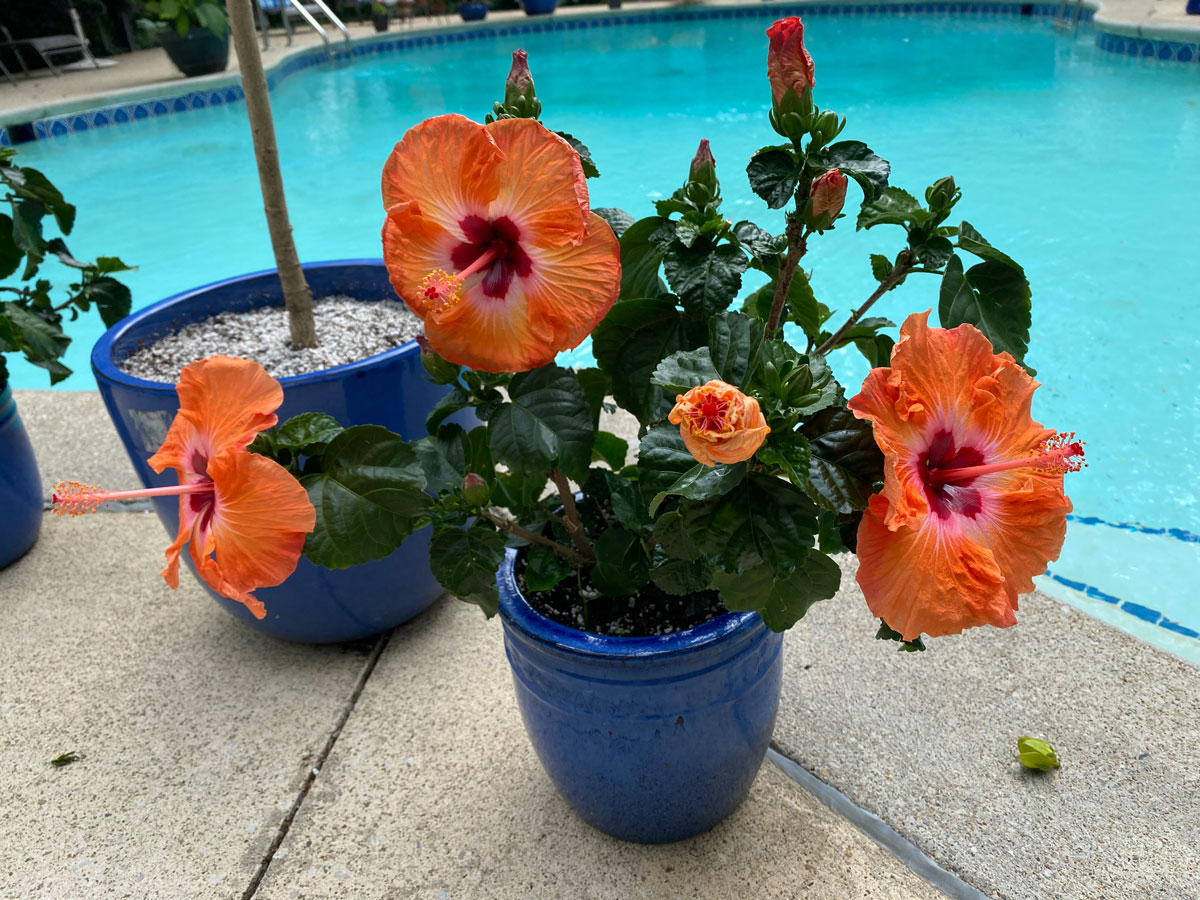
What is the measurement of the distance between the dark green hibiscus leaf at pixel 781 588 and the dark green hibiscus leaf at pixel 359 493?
1.27ft

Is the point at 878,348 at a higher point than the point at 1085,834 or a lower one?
higher

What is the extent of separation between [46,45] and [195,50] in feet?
6.37

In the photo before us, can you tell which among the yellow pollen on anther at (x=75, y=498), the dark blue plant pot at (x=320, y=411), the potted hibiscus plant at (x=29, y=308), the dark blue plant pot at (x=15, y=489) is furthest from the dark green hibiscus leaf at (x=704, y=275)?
the dark blue plant pot at (x=15, y=489)

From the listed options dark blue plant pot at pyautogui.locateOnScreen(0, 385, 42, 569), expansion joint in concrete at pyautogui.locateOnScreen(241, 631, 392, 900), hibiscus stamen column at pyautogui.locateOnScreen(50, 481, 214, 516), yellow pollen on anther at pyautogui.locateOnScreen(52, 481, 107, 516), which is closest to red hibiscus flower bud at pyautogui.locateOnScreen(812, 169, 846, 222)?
hibiscus stamen column at pyautogui.locateOnScreen(50, 481, 214, 516)

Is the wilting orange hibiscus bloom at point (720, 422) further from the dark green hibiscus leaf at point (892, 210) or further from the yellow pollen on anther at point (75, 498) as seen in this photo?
the yellow pollen on anther at point (75, 498)

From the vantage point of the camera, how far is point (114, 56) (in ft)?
39.7

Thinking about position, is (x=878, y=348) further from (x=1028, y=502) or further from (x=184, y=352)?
(x=184, y=352)

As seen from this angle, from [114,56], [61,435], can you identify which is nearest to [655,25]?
[114,56]

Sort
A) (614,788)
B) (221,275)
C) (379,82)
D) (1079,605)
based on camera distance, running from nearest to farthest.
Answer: (614,788) < (1079,605) < (221,275) < (379,82)

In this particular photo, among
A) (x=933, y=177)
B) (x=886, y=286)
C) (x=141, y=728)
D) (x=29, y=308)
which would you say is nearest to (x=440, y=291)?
(x=886, y=286)

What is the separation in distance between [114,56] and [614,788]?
14063 mm

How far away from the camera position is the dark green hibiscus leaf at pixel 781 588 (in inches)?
39.5

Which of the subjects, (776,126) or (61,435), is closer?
(776,126)

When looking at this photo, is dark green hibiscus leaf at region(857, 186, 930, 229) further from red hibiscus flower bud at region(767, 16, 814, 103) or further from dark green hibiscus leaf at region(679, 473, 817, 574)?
dark green hibiscus leaf at region(679, 473, 817, 574)
